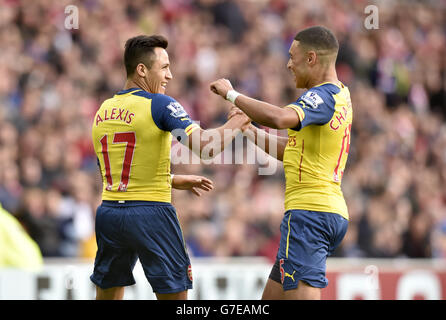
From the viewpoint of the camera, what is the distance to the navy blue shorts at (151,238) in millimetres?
6504

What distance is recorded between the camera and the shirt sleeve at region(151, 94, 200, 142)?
251 inches

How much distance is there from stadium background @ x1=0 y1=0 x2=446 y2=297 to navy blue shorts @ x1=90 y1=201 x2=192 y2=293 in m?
5.17

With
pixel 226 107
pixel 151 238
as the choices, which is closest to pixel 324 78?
pixel 151 238

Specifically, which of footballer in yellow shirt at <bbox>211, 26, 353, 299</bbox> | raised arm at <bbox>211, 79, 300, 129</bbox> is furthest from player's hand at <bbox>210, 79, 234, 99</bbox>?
raised arm at <bbox>211, 79, 300, 129</bbox>

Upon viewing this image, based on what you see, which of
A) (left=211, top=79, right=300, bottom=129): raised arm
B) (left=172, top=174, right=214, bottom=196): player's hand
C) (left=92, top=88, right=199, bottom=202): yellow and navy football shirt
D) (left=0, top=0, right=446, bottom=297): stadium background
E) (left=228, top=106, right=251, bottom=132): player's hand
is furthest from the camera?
(left=0, top=0, right=446, bottom=297): stadium background

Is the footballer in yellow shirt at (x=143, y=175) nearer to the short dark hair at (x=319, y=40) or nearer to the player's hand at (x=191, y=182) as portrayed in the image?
the player's hand at (x=191, y=182)

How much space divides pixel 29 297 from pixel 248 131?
416cm

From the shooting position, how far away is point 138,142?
21.5 feet

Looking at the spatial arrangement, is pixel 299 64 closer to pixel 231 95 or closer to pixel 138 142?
pixel 231 95

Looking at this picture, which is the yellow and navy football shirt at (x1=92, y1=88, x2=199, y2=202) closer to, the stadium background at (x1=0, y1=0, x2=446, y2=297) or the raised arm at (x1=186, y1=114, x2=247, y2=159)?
the raised arm at (x1=186, y1=114, x2=247, y2=159)

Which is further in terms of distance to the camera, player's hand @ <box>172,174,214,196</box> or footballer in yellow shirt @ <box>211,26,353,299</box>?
player's hand @ <box>172,174,214,196</box>

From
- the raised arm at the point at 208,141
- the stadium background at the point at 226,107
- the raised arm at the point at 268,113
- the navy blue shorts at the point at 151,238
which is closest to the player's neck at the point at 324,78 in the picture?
the raised arm at the point at 268,113

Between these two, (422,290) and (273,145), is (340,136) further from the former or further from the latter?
(422,290)

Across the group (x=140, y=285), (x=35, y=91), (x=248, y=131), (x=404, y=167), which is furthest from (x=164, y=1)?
(x=248, y=131)
